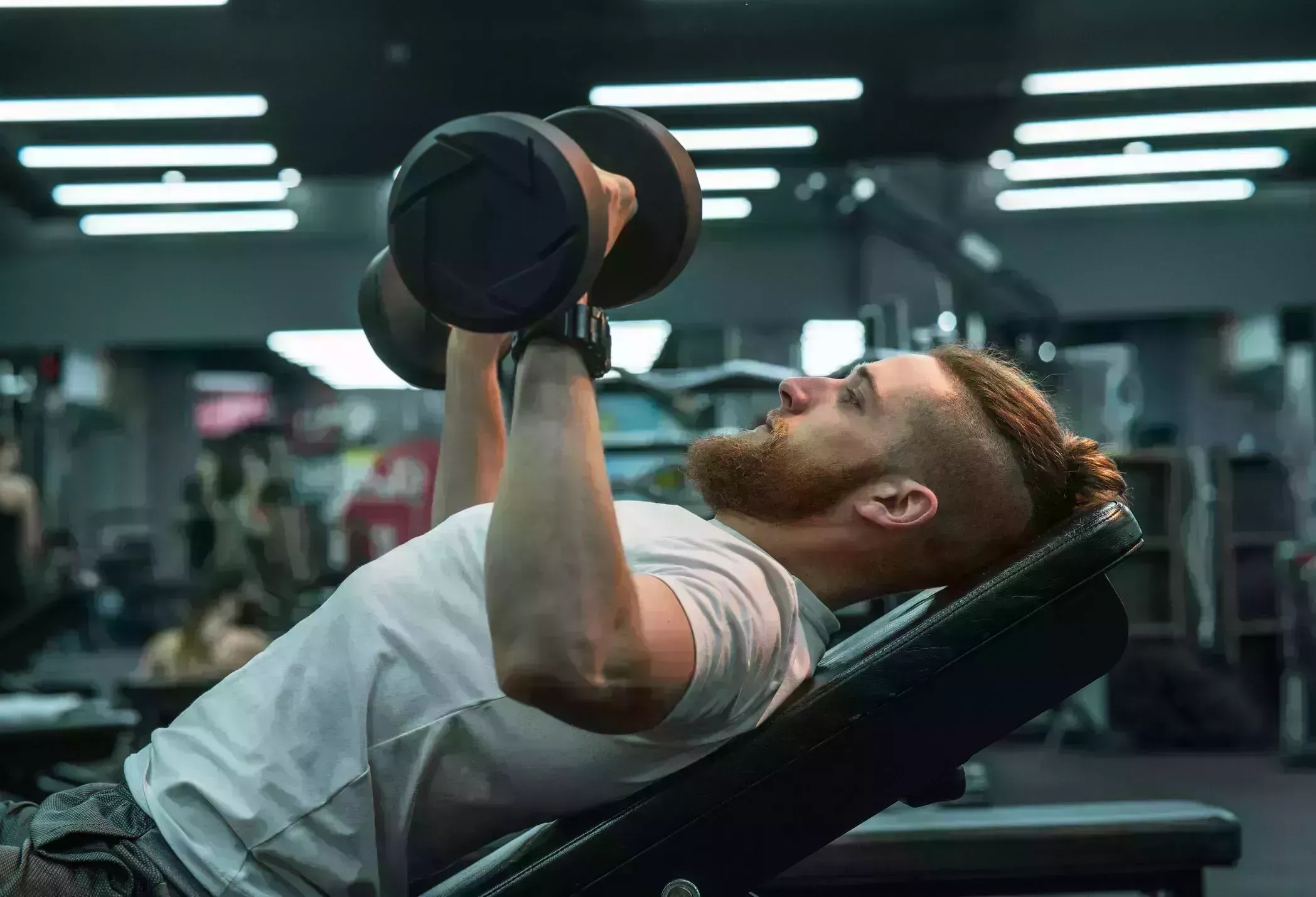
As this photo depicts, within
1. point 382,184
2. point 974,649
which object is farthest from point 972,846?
point 382,184

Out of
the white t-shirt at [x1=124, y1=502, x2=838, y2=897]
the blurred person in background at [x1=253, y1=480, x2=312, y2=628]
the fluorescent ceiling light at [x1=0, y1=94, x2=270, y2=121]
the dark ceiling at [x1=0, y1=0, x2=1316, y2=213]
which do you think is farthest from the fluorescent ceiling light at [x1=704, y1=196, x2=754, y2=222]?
the white t-shirt at [x1=124, y1=502, x2=838, y2=897]

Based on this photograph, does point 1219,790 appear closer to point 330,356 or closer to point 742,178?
point 742,178

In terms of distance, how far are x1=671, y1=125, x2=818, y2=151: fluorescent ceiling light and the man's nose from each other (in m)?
3.05

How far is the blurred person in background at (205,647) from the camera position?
120 inches

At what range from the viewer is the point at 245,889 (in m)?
0.92

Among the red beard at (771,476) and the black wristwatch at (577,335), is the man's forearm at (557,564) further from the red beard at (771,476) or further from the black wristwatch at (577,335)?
the red beard at (771,476)

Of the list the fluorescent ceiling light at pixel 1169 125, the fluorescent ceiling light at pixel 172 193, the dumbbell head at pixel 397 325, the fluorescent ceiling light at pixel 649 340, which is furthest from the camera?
the fluorescent ceiling light at pixel 172 193

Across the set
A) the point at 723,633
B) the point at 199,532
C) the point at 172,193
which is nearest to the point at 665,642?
the point at 723,633

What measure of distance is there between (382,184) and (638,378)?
1.47 metres

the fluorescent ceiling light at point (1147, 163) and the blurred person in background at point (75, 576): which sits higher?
the fluorescent ceiling light at point (1147, 163)

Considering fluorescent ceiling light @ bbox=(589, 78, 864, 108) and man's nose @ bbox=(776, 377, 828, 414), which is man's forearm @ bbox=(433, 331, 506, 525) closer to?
man's nose @ bbox=(776, 377, 828, 414)

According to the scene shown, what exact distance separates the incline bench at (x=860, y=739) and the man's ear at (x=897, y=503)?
92 mm

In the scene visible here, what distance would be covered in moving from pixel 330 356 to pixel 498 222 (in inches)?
261

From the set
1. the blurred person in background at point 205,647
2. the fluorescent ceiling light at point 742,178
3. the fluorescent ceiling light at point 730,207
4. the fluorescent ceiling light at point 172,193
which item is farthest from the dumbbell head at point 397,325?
the fluorescent ceiling light at point 172,193
